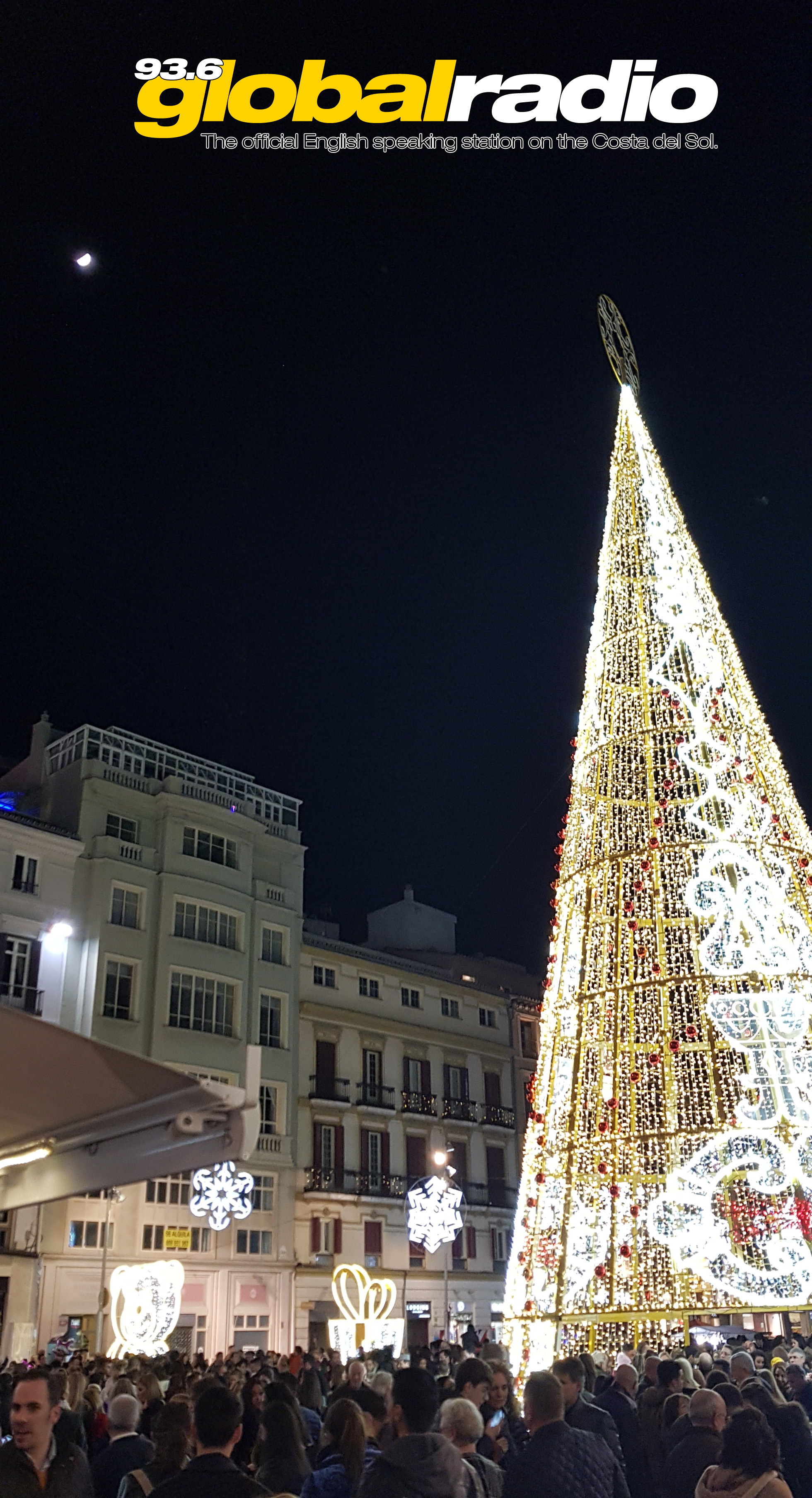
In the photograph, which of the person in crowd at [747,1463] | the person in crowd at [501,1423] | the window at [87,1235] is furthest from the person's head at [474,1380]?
the window at [87,1235]

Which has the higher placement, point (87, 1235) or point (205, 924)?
point (205, 924)

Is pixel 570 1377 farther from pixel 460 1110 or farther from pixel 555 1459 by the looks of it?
pixel 460 1110

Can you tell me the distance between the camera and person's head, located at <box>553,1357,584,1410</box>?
22.8 feet

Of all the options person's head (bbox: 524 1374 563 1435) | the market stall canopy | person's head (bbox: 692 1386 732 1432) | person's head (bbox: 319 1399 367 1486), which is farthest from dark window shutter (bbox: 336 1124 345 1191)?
the market stall canopy

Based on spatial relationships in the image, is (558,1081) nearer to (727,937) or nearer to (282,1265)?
(727,937)

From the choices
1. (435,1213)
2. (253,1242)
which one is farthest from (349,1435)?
(253,1242)

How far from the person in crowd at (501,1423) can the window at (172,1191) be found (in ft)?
75.9

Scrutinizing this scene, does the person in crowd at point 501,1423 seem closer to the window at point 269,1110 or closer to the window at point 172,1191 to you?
the window at point 172,1191

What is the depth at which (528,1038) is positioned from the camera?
149ft

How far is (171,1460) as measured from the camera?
17.5 feet

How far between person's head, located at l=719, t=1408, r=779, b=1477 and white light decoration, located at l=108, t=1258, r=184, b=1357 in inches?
684

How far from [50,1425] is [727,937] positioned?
35.7 feet

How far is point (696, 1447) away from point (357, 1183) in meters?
31.2

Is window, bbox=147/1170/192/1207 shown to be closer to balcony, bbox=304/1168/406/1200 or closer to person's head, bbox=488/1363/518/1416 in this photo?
balcony, bbox=304/1168/406/1200
